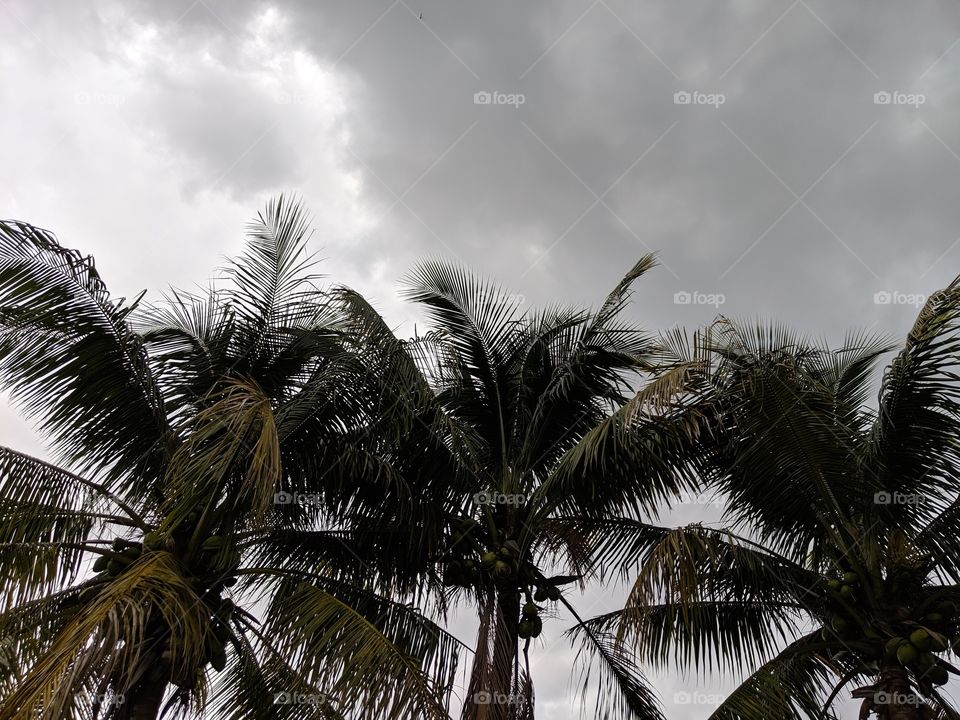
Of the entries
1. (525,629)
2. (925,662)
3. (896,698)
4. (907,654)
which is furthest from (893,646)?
(525,629)

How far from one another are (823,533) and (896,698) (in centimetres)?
206

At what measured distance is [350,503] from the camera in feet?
34.2

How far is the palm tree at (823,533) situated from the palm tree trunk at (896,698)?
0.01 metres

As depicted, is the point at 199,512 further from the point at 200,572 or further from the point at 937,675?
the point at 937,675

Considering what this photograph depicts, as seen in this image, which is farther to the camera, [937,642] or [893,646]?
[893,646]

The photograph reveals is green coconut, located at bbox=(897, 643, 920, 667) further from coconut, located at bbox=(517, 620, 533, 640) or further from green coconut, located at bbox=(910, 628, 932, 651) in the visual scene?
coconut, located at bbox=(517, 620, 533, 640)

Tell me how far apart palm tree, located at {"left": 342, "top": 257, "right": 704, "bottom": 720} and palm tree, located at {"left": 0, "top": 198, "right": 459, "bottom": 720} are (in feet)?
1.56

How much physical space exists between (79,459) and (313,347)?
9.54 feet

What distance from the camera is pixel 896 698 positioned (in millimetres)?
8680

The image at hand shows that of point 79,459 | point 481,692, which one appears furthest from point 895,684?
point 79,459

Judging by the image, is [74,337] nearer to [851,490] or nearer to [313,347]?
[313,347]

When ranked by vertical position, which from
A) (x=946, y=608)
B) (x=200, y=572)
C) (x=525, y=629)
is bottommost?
(x=200, y=572)

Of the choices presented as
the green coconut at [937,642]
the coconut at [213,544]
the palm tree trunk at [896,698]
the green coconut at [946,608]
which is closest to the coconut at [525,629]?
the coconut at [213,544]

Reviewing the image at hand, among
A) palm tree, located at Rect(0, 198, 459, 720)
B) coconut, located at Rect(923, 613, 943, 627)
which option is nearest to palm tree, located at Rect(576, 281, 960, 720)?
coconut, located at Rect(923, 613, 943, 627)
